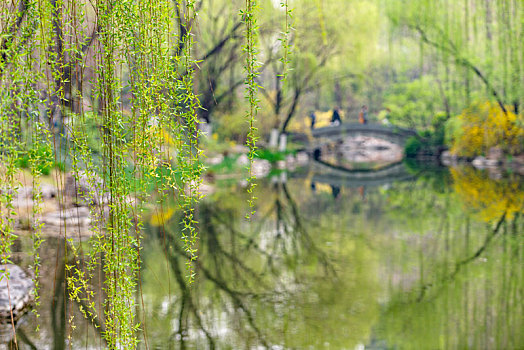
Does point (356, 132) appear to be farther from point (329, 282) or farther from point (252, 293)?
point (252, 293)

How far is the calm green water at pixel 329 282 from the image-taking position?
11.7 feet

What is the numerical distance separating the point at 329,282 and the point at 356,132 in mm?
14878

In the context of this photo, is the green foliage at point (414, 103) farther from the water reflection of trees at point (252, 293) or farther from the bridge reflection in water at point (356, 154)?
the water reflection of trees at point (252, 293)

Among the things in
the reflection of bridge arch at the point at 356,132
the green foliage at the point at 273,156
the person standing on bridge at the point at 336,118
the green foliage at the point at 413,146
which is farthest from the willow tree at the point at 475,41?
the green foliage at the point at 273,156

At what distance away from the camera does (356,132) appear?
1916 cm

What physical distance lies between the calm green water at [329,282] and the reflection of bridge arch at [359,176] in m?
3.89

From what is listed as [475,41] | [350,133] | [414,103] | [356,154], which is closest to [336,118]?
[350,133]

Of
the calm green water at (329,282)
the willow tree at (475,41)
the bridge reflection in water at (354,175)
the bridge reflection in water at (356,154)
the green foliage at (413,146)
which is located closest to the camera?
the calm green water at (329,282)

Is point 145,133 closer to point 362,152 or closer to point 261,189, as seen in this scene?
point 261,189

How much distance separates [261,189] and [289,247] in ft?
15.7

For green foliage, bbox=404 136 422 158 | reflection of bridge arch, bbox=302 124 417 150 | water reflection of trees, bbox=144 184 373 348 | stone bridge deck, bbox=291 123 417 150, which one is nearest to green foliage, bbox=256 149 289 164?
stone bridge deck, bbox=291 123 417 150

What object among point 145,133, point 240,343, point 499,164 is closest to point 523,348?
point 240,343

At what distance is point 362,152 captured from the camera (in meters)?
23.8

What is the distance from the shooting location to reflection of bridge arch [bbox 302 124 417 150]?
746 inches
